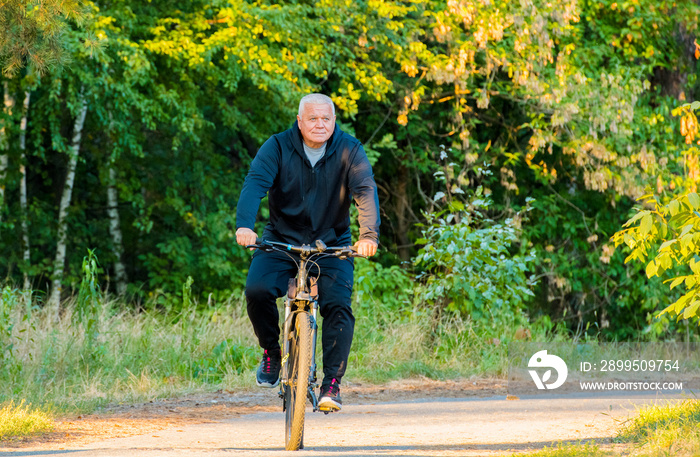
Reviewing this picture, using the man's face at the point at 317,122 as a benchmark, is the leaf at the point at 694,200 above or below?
below

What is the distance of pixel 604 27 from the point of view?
54.5 ft

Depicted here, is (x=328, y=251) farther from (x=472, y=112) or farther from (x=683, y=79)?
(x=683, y=79)

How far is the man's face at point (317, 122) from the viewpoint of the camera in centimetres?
594

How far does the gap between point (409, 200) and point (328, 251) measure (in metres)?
13.6

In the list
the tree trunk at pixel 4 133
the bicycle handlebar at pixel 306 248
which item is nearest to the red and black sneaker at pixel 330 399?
the bicycle handlebar at pixel 306 248

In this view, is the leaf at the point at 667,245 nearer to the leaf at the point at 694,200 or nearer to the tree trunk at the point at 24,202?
the leaf at the point at 694,200

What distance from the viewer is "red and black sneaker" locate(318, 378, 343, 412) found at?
5.82m

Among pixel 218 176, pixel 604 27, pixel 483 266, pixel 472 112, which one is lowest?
pixel 483 266

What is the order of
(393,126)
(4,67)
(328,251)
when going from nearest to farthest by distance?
(328,251) < (4,67) < (393,126)

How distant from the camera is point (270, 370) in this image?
6.39m

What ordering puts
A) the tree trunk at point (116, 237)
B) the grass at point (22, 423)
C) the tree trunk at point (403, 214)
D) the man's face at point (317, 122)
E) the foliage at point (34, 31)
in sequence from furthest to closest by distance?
1. the tree trunk at point (403, 214)
2. the tree trunk at point (116, 237)
3. the foliage at point (34, 31)
4. the grass at point (22, 423)
5. the man's face at point (317, 122)

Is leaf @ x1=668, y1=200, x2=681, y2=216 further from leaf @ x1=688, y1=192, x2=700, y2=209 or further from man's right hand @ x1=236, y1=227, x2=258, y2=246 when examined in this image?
man's right hand @ x1=236, y1=227, x2=258, y2=246

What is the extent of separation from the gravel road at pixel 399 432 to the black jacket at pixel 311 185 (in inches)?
56.8

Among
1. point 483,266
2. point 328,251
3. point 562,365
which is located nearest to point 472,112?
point 483,266
